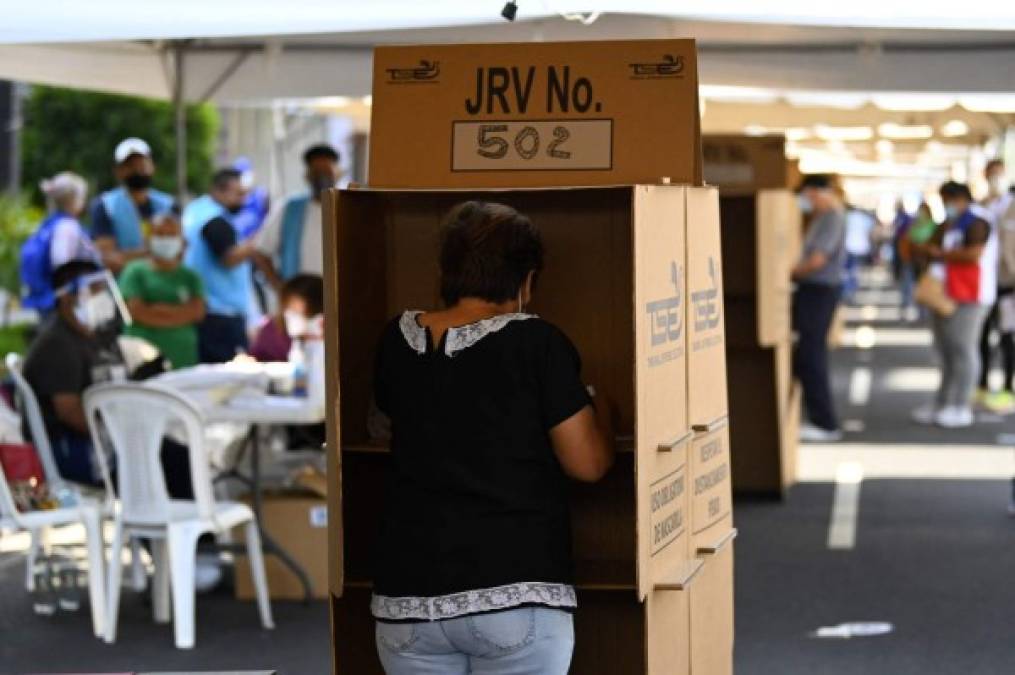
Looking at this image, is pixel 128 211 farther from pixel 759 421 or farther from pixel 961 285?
pixel 961 285

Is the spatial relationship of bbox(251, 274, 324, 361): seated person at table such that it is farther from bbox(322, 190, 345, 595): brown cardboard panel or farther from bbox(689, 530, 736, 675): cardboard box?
bbox(322, 190, 345, 595): brown cardboard panel

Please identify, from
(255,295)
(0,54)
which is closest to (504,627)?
(0,54)

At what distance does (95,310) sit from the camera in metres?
9.13

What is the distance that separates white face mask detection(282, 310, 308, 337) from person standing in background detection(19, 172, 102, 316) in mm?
2992

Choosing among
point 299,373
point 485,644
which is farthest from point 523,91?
point 299,373

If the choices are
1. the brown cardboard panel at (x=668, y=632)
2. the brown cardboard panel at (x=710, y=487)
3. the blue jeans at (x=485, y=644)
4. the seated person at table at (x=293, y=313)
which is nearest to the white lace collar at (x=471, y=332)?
the blue jeans at (x=485, y=644)

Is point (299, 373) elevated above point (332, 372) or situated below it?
below

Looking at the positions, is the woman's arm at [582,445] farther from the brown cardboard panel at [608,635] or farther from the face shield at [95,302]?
the face shield at [95,302]

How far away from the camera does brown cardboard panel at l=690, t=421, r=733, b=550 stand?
17.9 feet

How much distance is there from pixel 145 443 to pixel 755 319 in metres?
4.40

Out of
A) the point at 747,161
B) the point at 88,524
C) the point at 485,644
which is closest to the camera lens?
the point at 485,644

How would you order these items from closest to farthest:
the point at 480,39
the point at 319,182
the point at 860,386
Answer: the point at 480,39 → the point at 319,182 → the point at 860,386

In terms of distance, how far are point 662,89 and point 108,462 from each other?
4.10 m

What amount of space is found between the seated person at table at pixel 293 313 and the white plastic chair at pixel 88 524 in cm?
169
